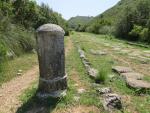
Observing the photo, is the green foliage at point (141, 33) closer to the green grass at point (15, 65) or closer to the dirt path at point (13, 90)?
the green grass at point (15, 65)

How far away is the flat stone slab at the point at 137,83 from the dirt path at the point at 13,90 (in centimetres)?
272

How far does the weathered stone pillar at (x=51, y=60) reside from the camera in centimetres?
631

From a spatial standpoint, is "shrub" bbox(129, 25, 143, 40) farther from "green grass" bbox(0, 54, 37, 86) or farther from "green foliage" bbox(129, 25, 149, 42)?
"green grass" bbox(0, 54, 37, 86)

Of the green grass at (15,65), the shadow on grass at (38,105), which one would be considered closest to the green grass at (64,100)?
the shadow on grass at (38,105)

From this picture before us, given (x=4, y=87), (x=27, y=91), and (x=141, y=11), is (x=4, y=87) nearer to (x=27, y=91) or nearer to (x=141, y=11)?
(x=27, y=91)

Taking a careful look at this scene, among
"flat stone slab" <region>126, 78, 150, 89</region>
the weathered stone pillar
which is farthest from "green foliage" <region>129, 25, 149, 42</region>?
the weathered stone pillar

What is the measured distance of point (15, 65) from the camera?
34.2ft

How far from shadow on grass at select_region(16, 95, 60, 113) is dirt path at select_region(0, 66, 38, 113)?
8.4 inches

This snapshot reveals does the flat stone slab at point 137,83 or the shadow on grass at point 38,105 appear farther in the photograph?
the flat stone slab at point 137,83

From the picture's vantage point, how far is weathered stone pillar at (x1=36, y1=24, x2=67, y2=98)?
631cm

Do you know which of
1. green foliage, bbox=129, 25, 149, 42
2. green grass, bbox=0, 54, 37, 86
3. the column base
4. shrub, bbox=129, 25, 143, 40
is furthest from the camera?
shrub, bbox=129, 25, 143, 40

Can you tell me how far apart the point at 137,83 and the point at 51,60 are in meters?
2.56

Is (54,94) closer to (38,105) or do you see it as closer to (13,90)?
(38,105)

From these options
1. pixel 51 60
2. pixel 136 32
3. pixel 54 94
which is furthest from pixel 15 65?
pixel 136 32
